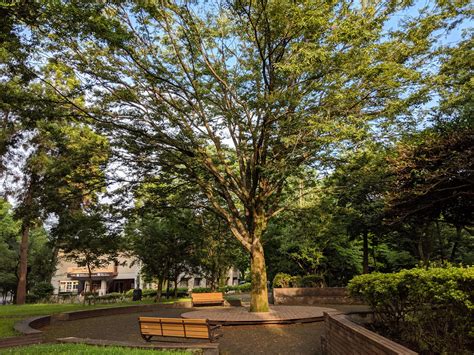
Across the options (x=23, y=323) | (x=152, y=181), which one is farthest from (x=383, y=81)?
(x=23, y=323)

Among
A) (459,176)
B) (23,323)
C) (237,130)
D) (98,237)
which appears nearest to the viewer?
(459,176)

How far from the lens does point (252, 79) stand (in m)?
14.7

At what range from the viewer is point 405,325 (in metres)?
6.73

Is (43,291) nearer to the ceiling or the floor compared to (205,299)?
nearer to the floor

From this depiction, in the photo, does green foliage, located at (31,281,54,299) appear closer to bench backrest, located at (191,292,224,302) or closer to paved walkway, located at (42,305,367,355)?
bench backrest, located at (191,292,224,302)

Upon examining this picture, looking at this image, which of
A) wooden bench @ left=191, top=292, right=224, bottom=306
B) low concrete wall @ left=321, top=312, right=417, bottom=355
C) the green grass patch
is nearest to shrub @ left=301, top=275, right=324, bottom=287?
wooden bench @ left=191, top=292, right=224, bottom=306

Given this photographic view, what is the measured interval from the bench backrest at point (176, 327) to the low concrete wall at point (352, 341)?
9.25 ft

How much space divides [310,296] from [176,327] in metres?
14.2

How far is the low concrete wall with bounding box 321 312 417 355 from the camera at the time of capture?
481 cm

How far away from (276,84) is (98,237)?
14198 mm

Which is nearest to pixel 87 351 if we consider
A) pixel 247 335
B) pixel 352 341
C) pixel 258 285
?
pixel 352 341

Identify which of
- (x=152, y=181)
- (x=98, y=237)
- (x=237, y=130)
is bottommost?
(x=98, y=237)

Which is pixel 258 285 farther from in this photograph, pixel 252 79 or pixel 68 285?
pixel 68 285

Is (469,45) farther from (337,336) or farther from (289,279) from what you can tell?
(289,279)
